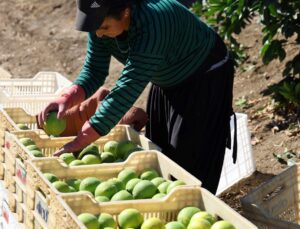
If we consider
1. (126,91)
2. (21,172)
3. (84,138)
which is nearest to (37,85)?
(21,172)

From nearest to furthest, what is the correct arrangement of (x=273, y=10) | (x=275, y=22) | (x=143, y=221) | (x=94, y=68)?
(x=143, y=221)
(x=94, y=68)
(x=273, y=10)
(x=275, y=22)

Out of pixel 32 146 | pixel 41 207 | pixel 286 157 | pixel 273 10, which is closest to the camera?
pixel 41 207

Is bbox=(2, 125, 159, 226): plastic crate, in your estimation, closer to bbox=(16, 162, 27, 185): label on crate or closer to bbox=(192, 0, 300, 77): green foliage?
bbox=(16, 162, 27, 185): label on crate

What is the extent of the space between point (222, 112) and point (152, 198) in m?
1.15

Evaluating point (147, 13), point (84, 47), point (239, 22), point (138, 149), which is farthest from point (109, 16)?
point (84, 47)

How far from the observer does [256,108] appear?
698 cm

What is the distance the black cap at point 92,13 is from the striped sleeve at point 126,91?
0.78 feet

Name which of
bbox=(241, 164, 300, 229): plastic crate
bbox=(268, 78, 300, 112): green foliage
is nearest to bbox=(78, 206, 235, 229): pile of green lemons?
bbox=(241, 164, 300, 229): plastic crate

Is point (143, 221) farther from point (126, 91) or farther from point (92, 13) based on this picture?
point (92, 13)

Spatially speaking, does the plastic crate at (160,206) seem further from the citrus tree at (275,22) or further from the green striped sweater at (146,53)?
the citrus tree at (275,22)

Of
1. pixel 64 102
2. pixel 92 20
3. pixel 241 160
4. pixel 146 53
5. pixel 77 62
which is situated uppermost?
pixel 92 20

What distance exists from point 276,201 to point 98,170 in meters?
1.06

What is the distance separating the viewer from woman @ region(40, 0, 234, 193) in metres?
3.70

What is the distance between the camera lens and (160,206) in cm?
327
